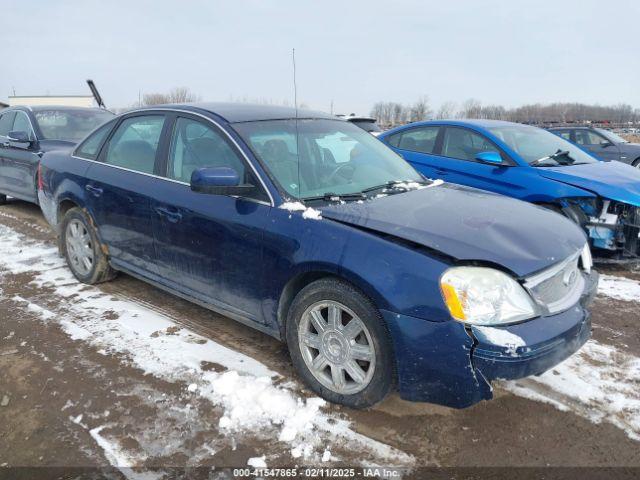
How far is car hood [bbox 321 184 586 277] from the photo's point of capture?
2.47m

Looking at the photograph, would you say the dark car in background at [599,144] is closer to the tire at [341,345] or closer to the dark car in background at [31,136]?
→ the dark car in background at [31,136]

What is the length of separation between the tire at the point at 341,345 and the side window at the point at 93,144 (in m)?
2.69

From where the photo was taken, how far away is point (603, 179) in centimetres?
523

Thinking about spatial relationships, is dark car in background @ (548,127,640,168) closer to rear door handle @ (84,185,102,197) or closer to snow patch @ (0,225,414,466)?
rear door handle @ (84,185,102,197)

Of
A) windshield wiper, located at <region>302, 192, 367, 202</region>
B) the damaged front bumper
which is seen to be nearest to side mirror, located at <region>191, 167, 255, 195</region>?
windshield wiper, located at <region>302, 192, 367, 202</region>

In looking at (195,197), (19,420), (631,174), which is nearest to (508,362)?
(195,197)

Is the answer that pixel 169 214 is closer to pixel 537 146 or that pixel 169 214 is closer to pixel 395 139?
pixel 395 139

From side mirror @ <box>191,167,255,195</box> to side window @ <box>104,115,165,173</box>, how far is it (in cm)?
92

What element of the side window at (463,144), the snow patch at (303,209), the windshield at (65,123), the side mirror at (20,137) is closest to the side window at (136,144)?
the snow patch at (303,209)

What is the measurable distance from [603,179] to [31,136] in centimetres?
743

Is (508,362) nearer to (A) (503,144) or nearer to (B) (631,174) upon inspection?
(A) (503,144)

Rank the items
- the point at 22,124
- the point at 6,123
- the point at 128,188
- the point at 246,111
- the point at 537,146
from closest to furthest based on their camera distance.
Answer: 1. the point at 246,111
2. the point at 128,188
3. the point at 537,146
4. the point at 22,124
5. the point at 6,123

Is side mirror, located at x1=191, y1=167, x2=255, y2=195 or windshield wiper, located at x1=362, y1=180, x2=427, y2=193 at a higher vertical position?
side mirror, located at x1=191, y1=167, x2=255, y2=195

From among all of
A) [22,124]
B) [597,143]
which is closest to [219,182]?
[22,124]
